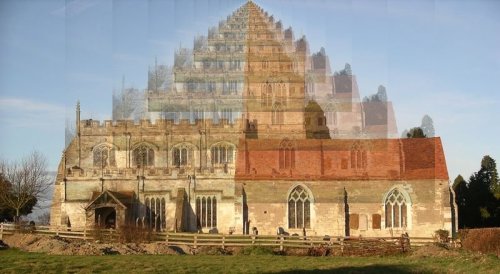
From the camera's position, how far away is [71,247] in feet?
104

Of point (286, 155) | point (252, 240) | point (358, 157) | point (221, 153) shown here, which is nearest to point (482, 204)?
point (358, 157)

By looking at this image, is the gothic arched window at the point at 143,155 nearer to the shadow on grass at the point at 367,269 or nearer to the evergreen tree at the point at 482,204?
the evergreen tree at the point at 482,204

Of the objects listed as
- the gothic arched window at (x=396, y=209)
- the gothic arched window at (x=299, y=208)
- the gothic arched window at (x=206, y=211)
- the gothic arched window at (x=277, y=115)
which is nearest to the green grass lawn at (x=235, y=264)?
the gothic arched window at (x=396, y=209)

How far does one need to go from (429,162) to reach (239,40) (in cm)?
2989

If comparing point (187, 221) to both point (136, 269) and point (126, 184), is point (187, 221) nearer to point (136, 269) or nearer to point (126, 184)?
point (126, 184)

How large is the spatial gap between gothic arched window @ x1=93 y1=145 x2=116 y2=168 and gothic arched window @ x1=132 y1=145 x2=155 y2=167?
1582 mm

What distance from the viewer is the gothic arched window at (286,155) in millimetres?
Result: 46469

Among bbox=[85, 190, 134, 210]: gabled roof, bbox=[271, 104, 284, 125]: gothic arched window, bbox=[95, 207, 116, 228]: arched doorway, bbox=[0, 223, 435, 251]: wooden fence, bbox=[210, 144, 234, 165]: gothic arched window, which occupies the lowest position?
bbox=[0, 223, 435, 251]: wooden fence

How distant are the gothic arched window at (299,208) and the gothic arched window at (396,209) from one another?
15.3 ft

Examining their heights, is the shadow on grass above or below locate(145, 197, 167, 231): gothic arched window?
below

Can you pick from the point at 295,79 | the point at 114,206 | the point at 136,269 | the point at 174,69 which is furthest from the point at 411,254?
the point at 174,69

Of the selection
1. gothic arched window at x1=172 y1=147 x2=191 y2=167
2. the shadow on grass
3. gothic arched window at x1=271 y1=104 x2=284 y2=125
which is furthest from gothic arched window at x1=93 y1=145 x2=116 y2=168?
the shadow on grass

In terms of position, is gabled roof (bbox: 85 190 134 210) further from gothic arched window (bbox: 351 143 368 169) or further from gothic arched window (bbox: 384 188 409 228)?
gothic arched window (bbox: 384 188 409 228)

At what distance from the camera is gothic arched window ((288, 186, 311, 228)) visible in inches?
1742
